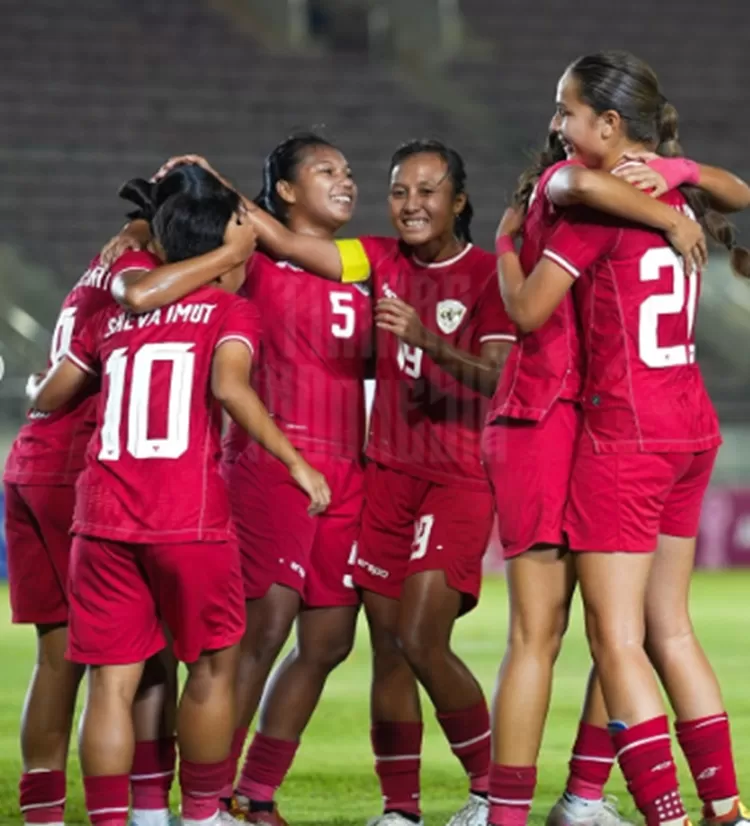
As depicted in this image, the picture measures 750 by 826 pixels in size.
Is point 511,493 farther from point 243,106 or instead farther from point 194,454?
point 243,106

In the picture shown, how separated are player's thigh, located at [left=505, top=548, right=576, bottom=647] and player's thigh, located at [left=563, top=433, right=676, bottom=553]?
13 cm

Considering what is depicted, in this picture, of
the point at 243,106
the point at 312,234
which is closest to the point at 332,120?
the point at 243,106

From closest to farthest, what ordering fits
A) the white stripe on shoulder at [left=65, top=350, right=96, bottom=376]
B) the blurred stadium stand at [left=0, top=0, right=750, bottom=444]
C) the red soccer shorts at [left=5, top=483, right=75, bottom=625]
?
the white stripe on shoulder at [left=65, top=350, right=96, bottom=376] → the red soccer shorts at [left=5, top=483, right=75, bottom=625] → the blurred stadium stand at [left=0, top=0, right=750, bottom=444]

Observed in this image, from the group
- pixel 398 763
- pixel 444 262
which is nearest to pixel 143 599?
pixel 398 763

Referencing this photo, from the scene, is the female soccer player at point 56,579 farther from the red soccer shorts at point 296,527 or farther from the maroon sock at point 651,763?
the maroon sock at point 651,763

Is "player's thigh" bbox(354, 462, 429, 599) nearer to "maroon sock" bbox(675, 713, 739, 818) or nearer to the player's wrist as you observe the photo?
the player's wrist

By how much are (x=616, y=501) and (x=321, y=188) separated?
5.67ft

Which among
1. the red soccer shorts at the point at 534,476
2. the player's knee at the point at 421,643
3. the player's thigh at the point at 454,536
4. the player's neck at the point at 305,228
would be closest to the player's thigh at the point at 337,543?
the player's thigh at the point at 454,536

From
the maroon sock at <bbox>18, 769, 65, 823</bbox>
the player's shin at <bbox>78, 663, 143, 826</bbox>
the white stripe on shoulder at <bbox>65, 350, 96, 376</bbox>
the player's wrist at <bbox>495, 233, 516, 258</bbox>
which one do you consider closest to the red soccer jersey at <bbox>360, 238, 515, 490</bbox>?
the player's wrist at <bbox>495, 233, 516, 258</bbox>

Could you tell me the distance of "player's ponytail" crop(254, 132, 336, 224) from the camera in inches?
219

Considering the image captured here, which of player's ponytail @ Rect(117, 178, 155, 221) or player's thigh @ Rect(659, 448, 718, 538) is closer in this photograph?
player's thigh @ Rect(659, 448, 718, 538)

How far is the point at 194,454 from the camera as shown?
4453 millimetres

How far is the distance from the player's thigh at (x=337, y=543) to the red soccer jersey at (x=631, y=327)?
1.12 m

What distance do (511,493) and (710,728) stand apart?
835 mm
